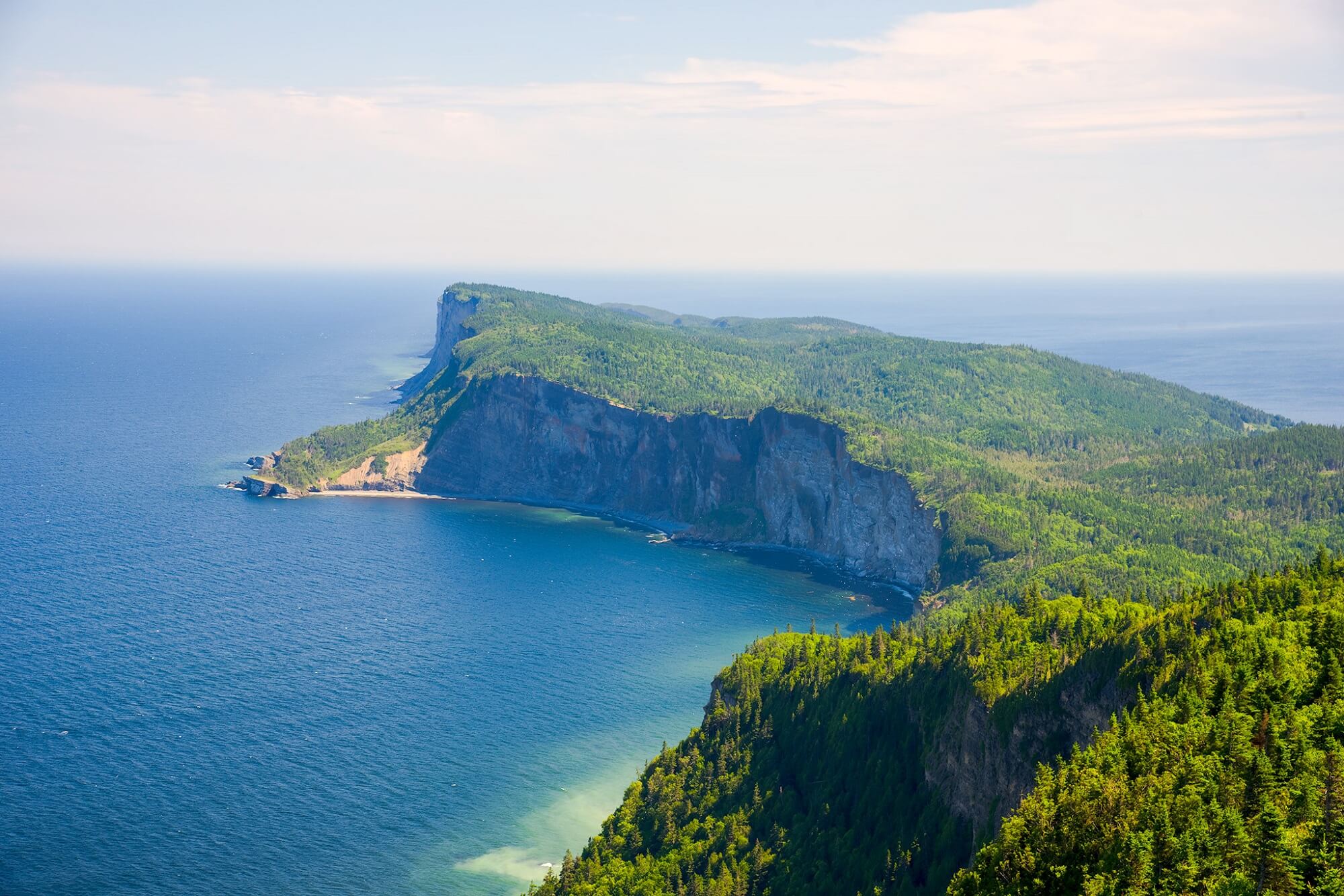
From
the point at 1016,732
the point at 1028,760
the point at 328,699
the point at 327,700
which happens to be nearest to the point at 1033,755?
the point at 1028,760

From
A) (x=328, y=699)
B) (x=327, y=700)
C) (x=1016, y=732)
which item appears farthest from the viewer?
(x=328, y=699)

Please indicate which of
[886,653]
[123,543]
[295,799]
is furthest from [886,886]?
[123,543]

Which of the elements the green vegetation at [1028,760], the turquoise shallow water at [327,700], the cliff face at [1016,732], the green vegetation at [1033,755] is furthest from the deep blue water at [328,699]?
the cliff face at [1016,732]

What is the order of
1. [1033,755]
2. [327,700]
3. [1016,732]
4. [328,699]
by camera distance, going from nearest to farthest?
[1033,755], [1016,732], [327,700], [328,699]

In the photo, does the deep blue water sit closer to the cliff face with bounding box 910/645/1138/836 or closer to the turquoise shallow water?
the turquoise shallow water

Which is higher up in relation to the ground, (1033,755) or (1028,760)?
(1033,755)

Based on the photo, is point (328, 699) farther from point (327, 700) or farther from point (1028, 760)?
point (1028, 760)

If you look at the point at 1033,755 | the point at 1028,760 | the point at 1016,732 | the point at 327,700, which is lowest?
the point at 327,700

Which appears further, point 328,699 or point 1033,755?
point 328,699
